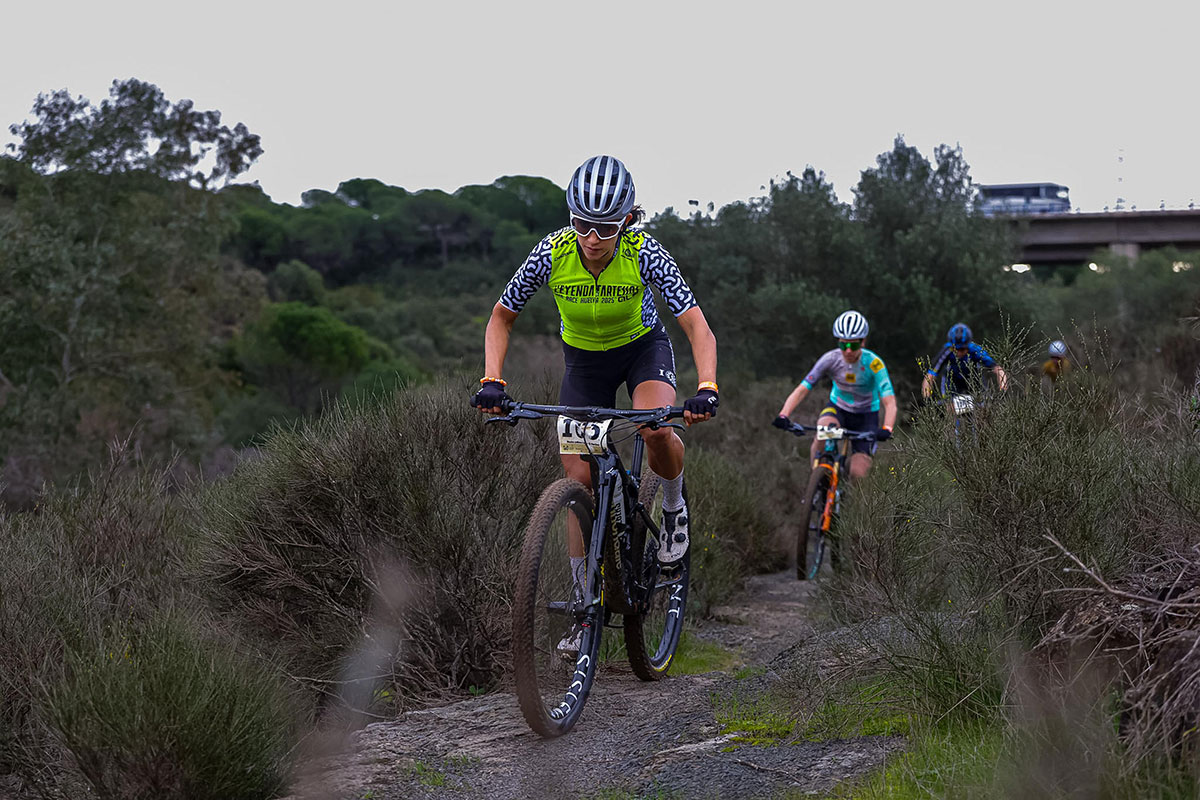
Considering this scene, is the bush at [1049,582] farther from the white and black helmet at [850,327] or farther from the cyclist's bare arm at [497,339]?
the white and black helmet at [850,327]

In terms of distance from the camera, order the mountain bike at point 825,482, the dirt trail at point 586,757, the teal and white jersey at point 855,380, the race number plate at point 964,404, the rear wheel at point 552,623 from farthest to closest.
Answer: the teal and white jersey at point 855,380 → the mountain bike at point 825,482 → the race number plate at point 964,404 → the rear wheel at point 552,623 → the dirt trail at point 586,757

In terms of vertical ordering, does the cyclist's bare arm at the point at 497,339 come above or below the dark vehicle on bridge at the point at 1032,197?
below

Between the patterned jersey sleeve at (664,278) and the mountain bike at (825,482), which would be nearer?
the patterned jersey sleeve at (664,278)

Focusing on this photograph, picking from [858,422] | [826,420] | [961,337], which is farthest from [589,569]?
[858,422]

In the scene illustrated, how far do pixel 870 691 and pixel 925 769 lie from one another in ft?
2.93

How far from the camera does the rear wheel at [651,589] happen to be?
5520 mm

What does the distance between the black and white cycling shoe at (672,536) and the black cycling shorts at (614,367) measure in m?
0.62

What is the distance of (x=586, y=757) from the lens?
461cm

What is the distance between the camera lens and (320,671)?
580 cm

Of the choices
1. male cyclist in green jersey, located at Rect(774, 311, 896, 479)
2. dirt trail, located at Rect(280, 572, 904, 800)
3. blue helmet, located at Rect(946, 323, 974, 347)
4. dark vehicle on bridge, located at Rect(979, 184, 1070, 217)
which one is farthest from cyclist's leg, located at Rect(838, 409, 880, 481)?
dark vehicle on bridge, located at Rect(979, 184, 1070, 217)

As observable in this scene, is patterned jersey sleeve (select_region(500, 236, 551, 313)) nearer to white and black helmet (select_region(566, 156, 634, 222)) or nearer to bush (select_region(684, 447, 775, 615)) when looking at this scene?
white and black helmet (select_region(566, 156, 634, 222))

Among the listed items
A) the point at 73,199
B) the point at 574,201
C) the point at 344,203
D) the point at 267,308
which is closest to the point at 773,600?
the point at 574,201

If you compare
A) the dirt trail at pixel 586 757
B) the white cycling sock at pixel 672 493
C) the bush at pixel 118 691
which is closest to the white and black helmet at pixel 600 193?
the white cycling sock at pixel 672 493

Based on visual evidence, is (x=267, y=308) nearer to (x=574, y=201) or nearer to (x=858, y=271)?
(x=858, y=271)
